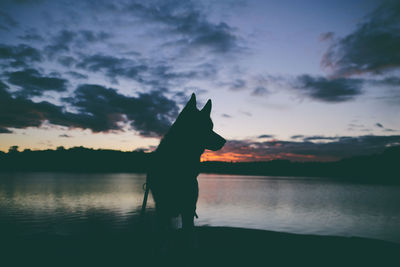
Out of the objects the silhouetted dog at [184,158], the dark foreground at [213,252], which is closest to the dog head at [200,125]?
the silhouetted dog at [184,158]

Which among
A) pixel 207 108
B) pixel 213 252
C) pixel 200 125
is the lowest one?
pixel 213 252

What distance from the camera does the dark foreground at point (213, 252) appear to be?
6.64m

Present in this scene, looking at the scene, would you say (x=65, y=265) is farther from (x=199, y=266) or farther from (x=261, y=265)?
(x=261, y=265)

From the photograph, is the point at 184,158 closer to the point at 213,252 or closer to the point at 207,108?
the point at 207,108

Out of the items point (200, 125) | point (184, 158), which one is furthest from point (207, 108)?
point (184, 158)

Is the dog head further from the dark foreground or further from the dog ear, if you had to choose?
the dark foreground

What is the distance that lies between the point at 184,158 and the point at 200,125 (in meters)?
0.85

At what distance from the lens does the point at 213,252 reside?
7.56 meters

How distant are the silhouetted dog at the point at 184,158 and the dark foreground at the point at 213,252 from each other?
83 centimetres

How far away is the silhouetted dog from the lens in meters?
5.90

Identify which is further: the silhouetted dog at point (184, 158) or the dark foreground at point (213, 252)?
the dark foreground at point (213, 252)

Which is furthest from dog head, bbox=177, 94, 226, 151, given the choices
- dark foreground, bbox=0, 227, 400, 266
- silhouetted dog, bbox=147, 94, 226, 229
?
dark foreground, bbox=0, 227, 400, 266

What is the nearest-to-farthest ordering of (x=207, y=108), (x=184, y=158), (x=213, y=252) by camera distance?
1. (x=184, y=158)
2. (x=207, y=108)
3. (x=213, y=252)

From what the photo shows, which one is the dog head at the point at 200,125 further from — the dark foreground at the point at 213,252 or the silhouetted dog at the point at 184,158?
the dark foreground at the point at 213,252
